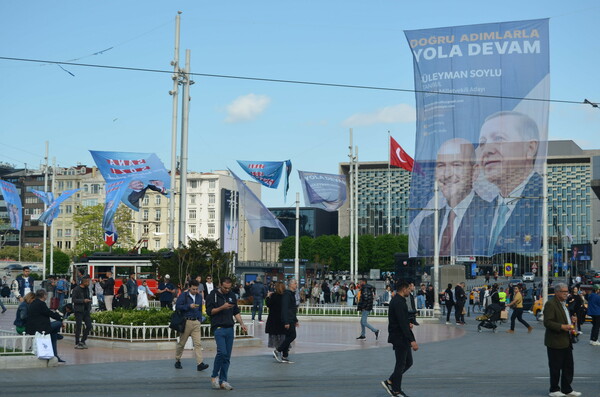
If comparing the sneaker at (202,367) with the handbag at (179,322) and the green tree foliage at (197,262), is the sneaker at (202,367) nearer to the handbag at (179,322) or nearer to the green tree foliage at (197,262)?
the handbag at (179,322)

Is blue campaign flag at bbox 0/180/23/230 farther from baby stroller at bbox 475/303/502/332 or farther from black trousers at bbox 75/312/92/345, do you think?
black trousers at bbox 75/312/92/345

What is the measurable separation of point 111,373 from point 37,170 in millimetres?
148664

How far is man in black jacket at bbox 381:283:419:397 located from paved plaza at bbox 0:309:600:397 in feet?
2.30

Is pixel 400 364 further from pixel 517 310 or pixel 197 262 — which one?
pixel 197 262

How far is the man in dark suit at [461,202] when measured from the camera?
35.3 m

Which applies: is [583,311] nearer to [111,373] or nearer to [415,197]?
[415,197]

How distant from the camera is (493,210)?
35125 millimetres

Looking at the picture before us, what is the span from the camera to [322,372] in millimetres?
16328

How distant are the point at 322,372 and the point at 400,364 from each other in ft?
13.5

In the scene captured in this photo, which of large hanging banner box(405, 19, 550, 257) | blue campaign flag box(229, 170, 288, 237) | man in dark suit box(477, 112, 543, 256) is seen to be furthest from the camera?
blue campaign flag box(229, 170, 288, 237)

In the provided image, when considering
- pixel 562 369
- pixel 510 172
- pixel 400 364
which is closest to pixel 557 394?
pixel 562 369

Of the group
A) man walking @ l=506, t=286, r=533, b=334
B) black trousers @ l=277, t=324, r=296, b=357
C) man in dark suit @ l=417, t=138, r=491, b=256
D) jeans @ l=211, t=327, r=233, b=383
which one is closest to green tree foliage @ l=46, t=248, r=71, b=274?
man in dark suit @ l=417, t=138, r=491, b=256

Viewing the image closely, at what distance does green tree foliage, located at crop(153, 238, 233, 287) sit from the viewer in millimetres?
32250

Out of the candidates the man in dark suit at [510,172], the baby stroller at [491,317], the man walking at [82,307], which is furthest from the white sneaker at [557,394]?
the man in dark suit at [510,172]
